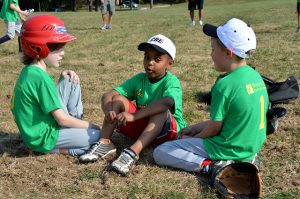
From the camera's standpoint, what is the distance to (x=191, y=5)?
17.2 meters

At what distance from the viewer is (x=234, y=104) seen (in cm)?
336

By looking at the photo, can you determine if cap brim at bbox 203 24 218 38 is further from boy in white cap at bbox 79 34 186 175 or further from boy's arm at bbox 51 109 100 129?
boy's arm at bbox 51 109 100 129

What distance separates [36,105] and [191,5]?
14071 millimetres

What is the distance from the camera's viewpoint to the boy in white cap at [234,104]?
335 cm

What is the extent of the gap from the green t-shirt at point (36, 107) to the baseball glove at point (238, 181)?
1513mm

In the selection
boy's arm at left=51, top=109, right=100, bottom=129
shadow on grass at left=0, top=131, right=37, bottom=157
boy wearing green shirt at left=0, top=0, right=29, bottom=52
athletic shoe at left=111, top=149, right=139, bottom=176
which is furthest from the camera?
boy wearing green shirt at left=0, top=0, right=29, bottom=52

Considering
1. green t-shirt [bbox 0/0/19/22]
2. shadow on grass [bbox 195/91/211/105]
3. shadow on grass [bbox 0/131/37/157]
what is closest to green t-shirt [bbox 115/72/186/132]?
shadow on grass [bbox 0/131/37/157]

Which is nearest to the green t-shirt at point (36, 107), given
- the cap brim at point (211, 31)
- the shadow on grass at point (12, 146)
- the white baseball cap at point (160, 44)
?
the shadow on grass at point (12, 146)

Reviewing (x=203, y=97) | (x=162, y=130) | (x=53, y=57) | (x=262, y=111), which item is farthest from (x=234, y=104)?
(x=203, y=97)

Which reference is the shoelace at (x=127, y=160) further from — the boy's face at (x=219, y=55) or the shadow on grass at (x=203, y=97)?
the shadow on grass at (x=203, y=97)

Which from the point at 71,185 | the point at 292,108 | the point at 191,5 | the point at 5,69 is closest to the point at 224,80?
the point at 71,185

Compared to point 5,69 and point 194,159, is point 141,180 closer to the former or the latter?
point 194,159

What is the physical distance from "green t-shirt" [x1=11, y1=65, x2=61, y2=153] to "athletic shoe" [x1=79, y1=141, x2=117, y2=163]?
1.12 ft

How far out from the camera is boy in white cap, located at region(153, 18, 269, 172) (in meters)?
3.35
